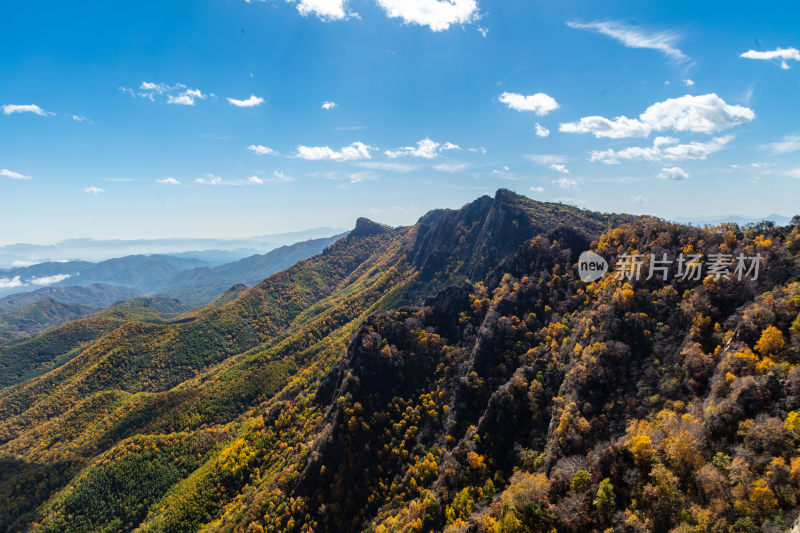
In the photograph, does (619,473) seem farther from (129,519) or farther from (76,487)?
(76,487)

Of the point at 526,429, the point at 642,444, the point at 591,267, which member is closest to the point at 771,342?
the point at 642,444

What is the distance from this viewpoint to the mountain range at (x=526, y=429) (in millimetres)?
50312

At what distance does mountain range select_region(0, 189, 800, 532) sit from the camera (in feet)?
165

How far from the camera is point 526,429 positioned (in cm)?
9138

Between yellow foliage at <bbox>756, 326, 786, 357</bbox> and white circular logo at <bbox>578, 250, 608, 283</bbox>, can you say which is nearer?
yellow foliage at <bbox>756, 326, 786, 357</bbox>

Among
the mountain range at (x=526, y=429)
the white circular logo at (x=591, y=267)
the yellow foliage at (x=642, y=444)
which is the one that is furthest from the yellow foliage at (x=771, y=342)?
the white circular logo at (x=591, y=267)

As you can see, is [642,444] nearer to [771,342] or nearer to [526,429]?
[771,342]

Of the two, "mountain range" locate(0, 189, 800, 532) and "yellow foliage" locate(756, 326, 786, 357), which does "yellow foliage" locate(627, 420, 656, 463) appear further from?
"yellow foliage" locate(756, 326, 786, 357)

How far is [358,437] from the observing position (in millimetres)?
114625

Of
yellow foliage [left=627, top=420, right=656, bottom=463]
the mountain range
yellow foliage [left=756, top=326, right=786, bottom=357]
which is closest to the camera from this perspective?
the mountain range

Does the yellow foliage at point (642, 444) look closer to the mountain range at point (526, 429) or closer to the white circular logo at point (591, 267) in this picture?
the mountain range at point (526, 429)

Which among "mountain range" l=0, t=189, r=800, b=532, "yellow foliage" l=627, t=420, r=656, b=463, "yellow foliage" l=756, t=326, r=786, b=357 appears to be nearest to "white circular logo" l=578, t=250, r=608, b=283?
"mountain range" l=0, t=189, r=800, b=532

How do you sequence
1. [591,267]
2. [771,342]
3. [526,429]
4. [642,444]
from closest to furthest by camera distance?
[642,444]
[771,342]
[526,429]
[591,267]

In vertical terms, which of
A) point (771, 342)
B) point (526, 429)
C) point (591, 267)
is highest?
point (591, 267)
